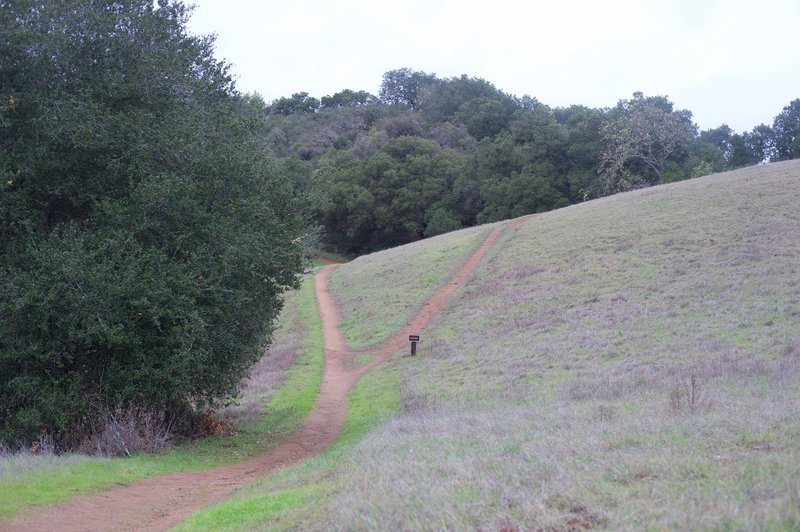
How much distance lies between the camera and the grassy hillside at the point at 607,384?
536 cm

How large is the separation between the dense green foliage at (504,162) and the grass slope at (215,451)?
25.9 metres

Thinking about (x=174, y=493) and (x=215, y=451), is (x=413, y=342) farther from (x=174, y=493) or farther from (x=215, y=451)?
(x=174, y=493)

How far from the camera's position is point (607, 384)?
1474 centimetres

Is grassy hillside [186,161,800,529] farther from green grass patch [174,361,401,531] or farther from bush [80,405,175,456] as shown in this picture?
bush [80,405,175,456]

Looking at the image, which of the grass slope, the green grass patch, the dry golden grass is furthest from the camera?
the grass slope

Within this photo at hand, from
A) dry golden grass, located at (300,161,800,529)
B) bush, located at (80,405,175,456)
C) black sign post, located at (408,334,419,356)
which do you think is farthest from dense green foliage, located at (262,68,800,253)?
bush, located at (80,405,175,456)

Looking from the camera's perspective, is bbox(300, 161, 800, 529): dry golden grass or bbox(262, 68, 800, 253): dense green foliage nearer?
bbox(300, 161, 800, 529): dry golden grass

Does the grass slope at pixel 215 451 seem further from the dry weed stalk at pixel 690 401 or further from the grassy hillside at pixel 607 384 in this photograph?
the dry weed stalk at pixel 690 401

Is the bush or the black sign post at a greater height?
the bush

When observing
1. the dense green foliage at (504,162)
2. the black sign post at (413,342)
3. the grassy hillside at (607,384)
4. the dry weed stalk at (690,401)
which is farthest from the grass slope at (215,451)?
the dense green foliage at (504,162)

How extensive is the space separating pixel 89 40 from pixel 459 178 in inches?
2105

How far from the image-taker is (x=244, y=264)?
13.9m

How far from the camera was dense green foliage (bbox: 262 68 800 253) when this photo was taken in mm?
58938

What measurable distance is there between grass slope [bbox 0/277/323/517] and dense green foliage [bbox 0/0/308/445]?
1.37m
